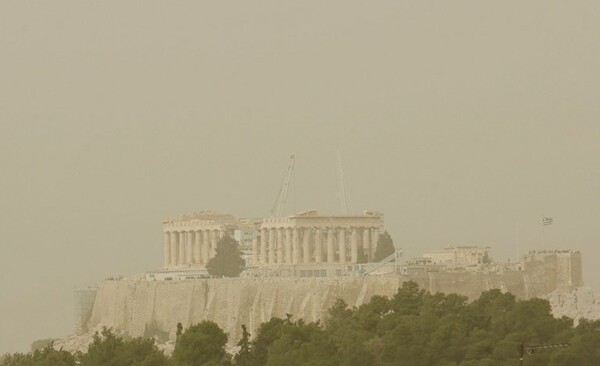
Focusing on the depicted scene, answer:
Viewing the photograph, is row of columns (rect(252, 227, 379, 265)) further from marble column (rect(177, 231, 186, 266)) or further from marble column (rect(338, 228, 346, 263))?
marble column (rect(177, 231, 186, 266))

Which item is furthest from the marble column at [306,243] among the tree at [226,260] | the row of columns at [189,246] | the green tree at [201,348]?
the green tree at [201,348]

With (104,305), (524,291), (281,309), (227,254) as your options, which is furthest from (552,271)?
(104,305)

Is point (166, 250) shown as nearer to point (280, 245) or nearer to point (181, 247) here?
point (181, 247)

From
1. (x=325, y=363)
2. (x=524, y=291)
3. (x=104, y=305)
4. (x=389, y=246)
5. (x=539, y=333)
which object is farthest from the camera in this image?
(x=104, y=305)

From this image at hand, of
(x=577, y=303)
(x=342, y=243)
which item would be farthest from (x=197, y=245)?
(x=577, y=303)

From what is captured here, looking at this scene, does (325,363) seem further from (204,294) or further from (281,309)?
(204,294)

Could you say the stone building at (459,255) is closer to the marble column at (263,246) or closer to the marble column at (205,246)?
the marble column at (263,246)

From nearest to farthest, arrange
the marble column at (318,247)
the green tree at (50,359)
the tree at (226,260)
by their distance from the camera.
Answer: the green tree at (50,359)
the marble column at (318,247)
the tree at (226,260)
